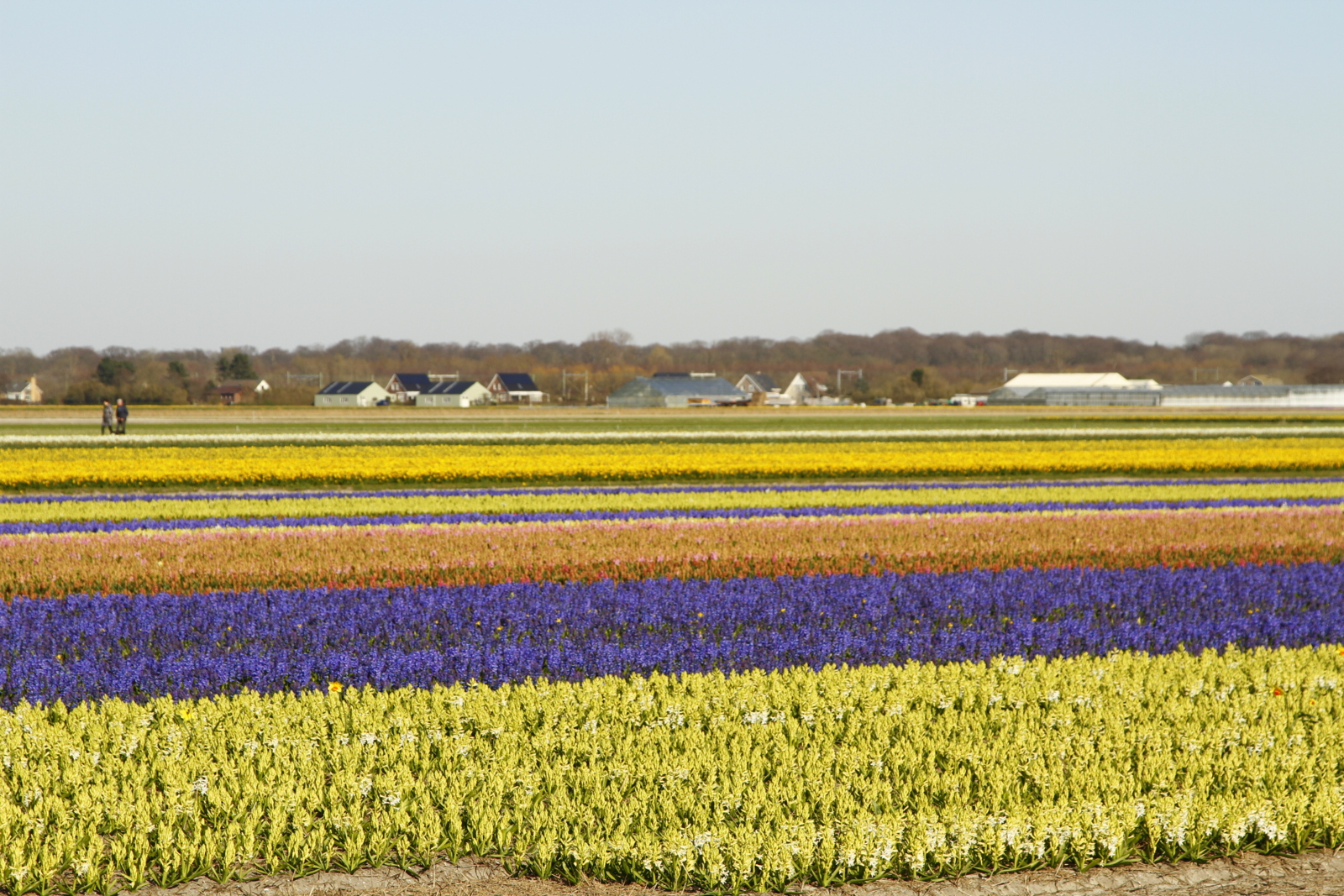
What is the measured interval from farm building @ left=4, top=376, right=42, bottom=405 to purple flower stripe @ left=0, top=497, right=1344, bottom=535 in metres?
156

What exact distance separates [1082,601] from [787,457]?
21.3 metres

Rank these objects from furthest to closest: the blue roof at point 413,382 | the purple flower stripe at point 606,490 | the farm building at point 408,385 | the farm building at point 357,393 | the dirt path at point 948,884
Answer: the blue roof at point 413,382, the farm building at point 408,385, the farm building at point 357,393, the purple flower stripe at point 606,490, the dirt path at point 948,884

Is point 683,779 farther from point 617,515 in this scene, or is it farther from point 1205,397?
point 1205,397

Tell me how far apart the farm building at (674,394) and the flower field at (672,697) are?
95862mm

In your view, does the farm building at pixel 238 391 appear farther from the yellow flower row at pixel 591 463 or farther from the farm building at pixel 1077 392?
the farm building at pixel 1077 392

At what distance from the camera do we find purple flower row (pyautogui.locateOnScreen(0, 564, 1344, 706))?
8750 mm

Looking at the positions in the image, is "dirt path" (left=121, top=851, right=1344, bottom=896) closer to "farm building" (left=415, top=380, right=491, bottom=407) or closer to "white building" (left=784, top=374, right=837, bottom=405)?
"farm building" (left=415, top=380, right=491, bottom=407)

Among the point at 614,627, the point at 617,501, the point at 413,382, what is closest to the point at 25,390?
the point at 413,382

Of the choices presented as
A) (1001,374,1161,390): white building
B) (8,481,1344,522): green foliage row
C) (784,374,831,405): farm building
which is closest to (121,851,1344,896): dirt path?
(8,481,1344,522): green foliage row

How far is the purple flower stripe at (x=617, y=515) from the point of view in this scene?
18.6 m

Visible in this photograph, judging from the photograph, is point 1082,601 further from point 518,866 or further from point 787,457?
point 787,457

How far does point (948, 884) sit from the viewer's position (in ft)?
18.0

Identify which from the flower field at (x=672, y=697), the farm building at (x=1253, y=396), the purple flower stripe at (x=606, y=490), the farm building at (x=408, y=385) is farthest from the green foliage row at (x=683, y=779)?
the farm building at (x=408, y=385)

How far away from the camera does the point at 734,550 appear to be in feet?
47.0
